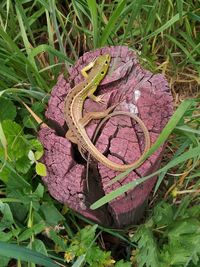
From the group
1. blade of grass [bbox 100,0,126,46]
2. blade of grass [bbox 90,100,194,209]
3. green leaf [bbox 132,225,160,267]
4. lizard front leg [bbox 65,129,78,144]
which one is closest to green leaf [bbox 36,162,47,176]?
lizard front leg [bbox 65,129,78,144]

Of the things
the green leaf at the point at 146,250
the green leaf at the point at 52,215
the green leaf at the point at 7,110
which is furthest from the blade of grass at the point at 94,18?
the green leaf at the point at 146,250

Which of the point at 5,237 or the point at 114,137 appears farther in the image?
the point at 5,237

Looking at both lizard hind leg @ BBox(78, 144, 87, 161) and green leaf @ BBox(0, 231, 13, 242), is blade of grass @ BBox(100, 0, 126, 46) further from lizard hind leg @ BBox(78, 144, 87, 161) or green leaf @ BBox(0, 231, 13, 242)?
green leaf @ BBox(0, 231, 13, 242)

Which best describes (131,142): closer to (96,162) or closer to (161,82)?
(96,162)

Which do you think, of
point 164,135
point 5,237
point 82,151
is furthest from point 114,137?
point 5,237

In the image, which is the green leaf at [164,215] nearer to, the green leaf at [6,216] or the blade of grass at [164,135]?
the blade of grass at [164,135]

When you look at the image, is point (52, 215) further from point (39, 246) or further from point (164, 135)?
point (164, 135)
